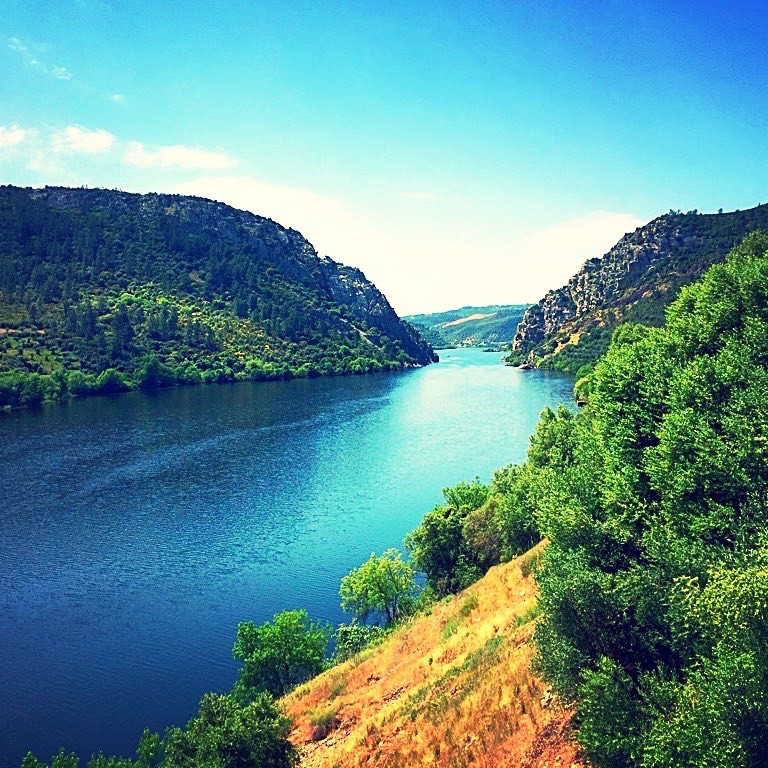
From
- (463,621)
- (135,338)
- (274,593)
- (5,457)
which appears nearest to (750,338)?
(463,621)

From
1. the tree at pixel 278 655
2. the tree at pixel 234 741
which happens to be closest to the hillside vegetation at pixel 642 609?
the tree at pixel 234 741

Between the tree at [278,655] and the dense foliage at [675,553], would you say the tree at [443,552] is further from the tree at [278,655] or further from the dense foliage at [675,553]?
the dense foliage at [675,553]

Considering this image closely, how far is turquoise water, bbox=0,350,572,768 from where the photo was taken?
38.6 m

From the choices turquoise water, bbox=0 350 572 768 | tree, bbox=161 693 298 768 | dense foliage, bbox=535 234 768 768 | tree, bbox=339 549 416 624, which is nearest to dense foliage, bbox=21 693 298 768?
tree, bbox=161 693 298 768

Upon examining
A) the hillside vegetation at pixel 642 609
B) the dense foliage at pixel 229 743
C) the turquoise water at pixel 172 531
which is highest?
the hillside vegetation at pixel 642 609

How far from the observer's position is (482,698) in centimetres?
2312

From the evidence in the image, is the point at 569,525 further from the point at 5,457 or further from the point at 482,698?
the point at 5,457

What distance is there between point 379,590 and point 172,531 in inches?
1175

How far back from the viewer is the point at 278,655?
36.8m

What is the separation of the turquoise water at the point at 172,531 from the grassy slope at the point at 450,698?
39.5ft

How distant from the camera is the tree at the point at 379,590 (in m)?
44.2

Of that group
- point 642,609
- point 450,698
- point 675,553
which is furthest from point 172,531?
point 675,553

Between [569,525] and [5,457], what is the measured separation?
94728mm

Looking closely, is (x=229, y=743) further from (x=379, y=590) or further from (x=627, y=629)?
(x=379, y=590)
